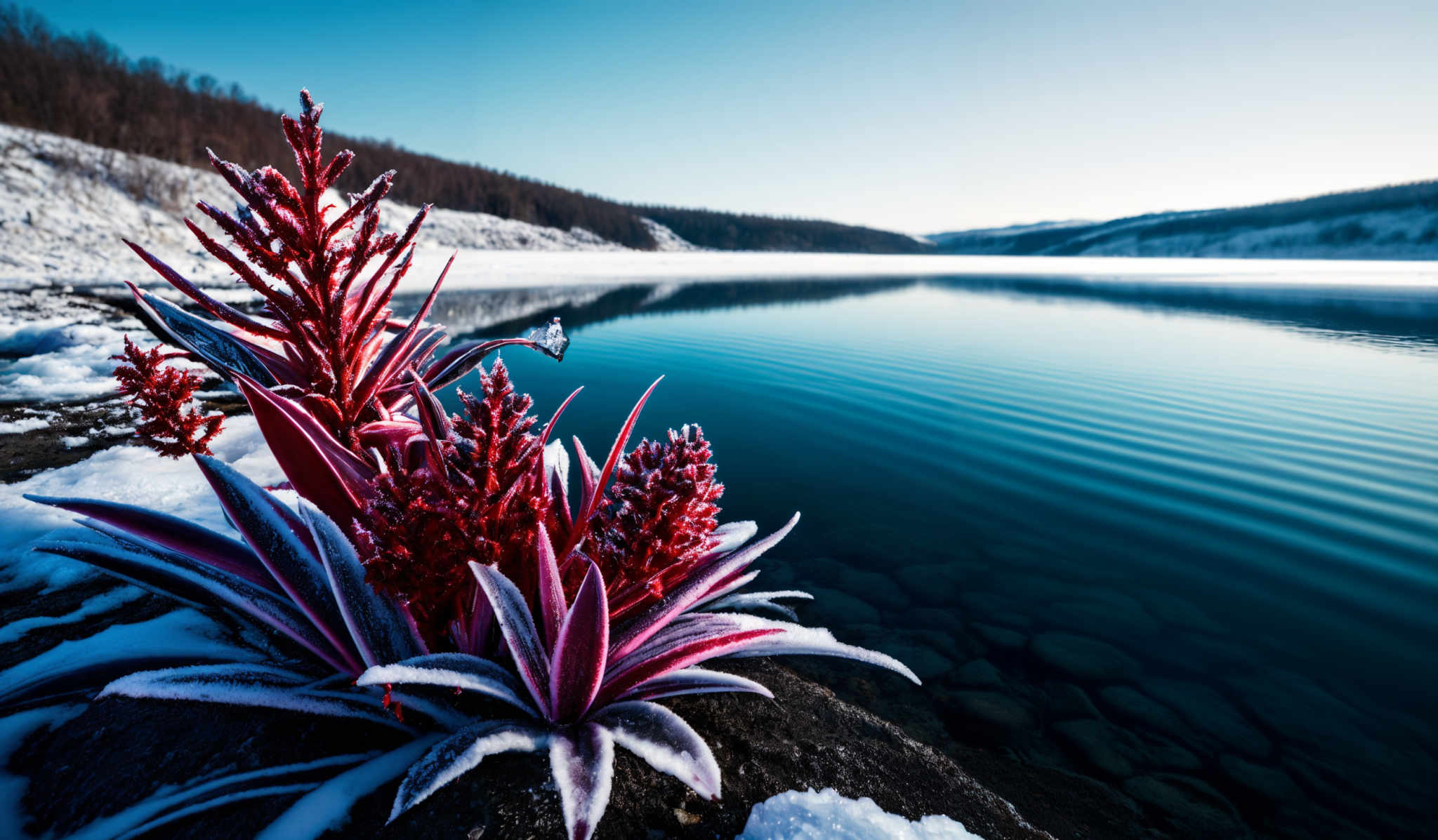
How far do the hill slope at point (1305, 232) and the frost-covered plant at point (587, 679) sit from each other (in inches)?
3795

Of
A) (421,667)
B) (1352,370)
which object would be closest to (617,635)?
(421,667)

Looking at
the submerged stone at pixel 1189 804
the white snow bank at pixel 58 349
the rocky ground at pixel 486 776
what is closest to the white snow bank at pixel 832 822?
the rocky ground at pixel 486 776

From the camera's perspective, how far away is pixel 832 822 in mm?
1085

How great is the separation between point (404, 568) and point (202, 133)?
4193 centimetres

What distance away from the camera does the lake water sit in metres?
2.09

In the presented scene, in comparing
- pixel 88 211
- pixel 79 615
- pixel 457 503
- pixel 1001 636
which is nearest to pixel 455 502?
pixel 457 503

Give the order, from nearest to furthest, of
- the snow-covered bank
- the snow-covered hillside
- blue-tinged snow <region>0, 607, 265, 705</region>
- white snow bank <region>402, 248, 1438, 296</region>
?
1. blue-tinged snow <region>0, 607, 265, 705</region>
2. the snow-covered hillside
3. white snow bank <region>402, 248, 1438, 296</region>
4. the snow-covered bank

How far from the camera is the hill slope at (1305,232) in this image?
6469 cm

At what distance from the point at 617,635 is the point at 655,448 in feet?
1.54

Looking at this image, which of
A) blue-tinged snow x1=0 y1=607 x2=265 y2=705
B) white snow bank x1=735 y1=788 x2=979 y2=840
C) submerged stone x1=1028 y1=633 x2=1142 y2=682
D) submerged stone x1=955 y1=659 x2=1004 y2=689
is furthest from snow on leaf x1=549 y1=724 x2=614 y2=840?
submerged stone x1=1028 y1=633 x2=1142 y2=682

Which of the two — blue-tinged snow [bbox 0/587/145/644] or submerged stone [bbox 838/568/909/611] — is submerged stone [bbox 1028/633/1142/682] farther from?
blue-tinged snow [bbox 0/587/145/644]

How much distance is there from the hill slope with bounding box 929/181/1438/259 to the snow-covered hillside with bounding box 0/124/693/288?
3839 inches

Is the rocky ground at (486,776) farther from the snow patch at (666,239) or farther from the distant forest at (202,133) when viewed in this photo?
the snow patch at (666,239)

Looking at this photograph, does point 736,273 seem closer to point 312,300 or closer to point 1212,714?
point 1212,714
